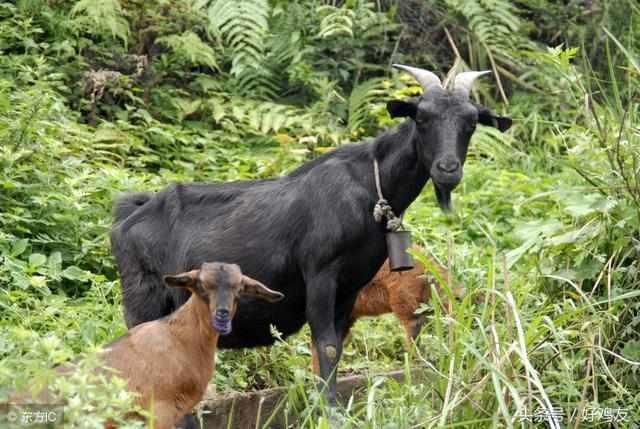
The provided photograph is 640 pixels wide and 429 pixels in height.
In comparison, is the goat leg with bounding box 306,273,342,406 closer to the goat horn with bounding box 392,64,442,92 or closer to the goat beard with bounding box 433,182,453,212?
the goat beard with bounding box 433,182,453,212

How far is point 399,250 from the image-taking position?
671 centimetres

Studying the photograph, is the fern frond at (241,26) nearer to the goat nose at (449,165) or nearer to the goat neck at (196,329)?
the goat nose at (449,165)

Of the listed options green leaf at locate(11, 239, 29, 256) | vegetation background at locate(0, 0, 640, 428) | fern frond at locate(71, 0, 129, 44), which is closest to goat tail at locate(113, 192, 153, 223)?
vegetation background at locate(0, 0, 640, 428)

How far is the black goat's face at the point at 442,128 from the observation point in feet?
21.6

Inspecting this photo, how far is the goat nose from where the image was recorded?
21.5ft

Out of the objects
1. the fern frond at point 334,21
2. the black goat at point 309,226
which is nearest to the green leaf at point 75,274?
the black goat at point 309,226

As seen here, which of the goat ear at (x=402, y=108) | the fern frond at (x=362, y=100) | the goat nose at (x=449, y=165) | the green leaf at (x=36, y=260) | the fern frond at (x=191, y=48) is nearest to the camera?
the goat nose at (x=449, y=165)

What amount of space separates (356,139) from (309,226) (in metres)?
4.82

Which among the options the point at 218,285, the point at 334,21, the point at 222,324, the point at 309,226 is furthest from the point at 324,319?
the point at 334,21

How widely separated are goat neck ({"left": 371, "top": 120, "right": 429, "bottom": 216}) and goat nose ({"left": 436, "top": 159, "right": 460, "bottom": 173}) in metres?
0.27

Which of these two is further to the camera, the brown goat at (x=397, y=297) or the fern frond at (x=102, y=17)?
the fern frond at (x=102, y=17)

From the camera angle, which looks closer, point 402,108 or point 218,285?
point 218,285

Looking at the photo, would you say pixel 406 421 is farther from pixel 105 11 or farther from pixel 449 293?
pixel 105 11

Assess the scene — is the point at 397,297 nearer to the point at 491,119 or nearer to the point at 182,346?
the point at 491,119
